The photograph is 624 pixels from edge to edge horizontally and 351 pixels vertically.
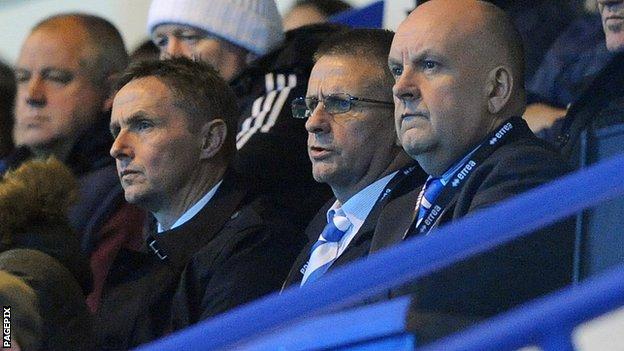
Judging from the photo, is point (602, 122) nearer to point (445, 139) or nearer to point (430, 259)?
point (445, 139)

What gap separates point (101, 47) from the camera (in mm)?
5074

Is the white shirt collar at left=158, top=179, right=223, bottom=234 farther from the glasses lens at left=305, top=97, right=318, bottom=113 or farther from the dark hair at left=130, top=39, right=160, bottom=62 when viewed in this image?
the dark hair at left=130, top=39, right=160, bottom=62

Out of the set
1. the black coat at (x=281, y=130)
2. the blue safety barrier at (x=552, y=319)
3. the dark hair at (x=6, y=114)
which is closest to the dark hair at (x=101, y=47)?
the dark hair at (x=6, y=114)

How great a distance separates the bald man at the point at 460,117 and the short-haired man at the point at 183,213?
1.66 feet

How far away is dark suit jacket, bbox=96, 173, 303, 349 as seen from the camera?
3756 mm

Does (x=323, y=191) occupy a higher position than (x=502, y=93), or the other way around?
(x=502, y=93)

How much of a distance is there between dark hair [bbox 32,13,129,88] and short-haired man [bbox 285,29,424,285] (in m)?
1.26

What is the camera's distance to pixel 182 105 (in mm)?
4195

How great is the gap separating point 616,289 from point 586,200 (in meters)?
0.16

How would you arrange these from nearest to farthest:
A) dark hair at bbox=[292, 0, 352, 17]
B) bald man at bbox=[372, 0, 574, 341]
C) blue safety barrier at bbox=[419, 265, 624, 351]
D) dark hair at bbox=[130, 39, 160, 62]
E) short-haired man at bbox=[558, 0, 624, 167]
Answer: blue safety barrier at bbox=[419, 265, 624, 351]
bald man at bbox=[372, 0, 574, 341]
short-haired man at bbox=[558, 0, 624, 167]
dark hair at bbox=[130, 39, 160, 62]
dark hair at bbox=[292, 0, 352, 17]

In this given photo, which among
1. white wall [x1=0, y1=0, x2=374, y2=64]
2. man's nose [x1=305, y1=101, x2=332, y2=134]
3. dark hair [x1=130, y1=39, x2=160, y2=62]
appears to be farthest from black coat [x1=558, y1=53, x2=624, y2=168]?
white wall [x1=0, y1=0, x2=374, y2=64]

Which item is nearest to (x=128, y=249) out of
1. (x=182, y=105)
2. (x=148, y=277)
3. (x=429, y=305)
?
(x=148, y=277)

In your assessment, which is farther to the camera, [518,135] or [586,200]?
[518,135]

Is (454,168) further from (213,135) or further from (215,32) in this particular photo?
(215,32)
